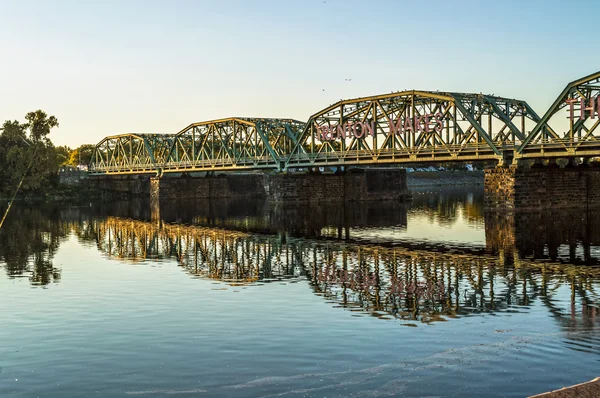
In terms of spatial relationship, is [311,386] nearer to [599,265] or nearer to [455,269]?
[455,269]

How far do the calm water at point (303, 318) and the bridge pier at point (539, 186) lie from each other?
23876mm

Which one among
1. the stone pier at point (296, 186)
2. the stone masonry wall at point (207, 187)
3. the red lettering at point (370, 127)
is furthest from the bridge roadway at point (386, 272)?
the stone masonry wall at point (207, 187)

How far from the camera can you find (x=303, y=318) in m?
24.9

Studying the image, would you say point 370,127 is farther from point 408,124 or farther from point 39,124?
point 39,124

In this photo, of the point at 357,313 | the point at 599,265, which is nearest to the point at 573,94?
the point at 599,265

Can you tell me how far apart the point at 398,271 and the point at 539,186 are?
1845 inches

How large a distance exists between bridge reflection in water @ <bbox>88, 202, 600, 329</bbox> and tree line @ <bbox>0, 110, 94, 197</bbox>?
94.5 metres

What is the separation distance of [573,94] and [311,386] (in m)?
64.7

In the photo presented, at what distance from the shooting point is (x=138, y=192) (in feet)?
584

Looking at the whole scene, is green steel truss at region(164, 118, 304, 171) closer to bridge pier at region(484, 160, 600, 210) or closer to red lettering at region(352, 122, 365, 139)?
red lettering at region(352, 122, 365, 139)

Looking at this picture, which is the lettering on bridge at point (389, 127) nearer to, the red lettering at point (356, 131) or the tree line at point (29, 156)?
the red lettering at point (356, 131)

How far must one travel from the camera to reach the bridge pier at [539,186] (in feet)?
250

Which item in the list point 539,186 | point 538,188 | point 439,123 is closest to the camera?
point 538,188

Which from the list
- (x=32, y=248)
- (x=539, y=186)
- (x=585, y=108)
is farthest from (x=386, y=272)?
(x=539, y=186)
